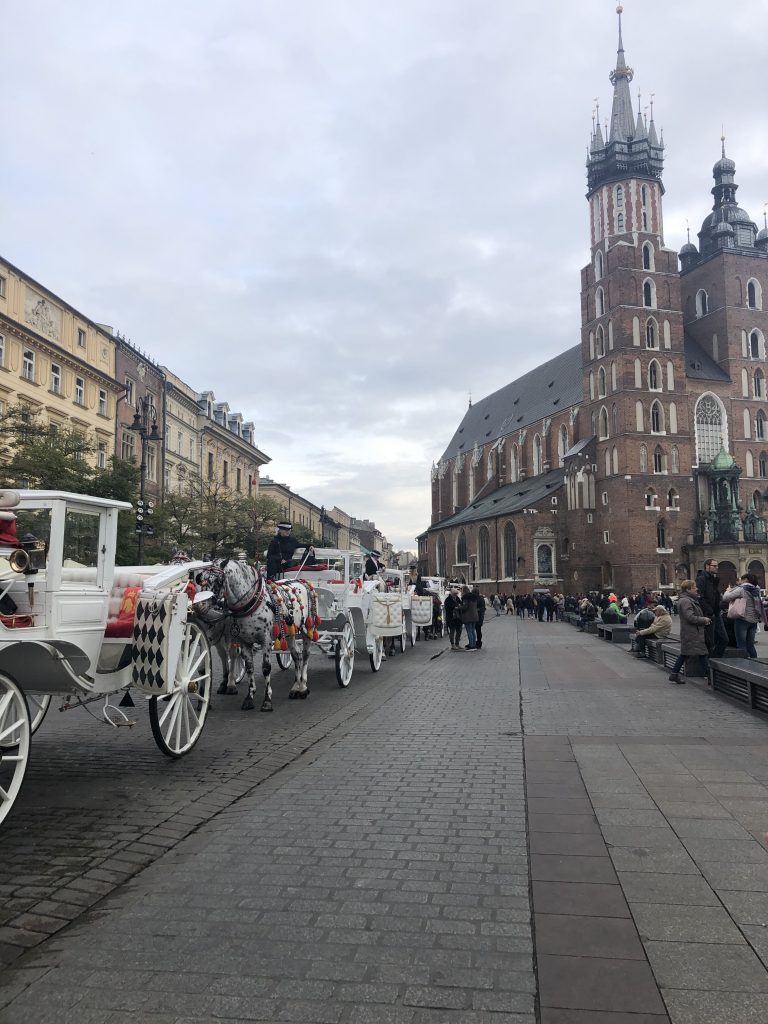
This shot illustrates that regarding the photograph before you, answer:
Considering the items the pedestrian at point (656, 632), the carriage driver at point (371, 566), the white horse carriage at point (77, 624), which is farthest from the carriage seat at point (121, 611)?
the pedestrian at point (656, 632)

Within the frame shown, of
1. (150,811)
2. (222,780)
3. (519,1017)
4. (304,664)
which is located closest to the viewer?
(519,1017)

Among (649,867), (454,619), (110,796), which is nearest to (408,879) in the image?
(649,867)

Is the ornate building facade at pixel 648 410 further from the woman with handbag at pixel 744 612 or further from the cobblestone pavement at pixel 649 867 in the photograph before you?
the cobblestone pavement at pixel 649 867

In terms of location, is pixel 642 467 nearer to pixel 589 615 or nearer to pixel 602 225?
pixel 602 225

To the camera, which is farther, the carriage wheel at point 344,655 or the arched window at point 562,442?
the arched window at point 562,442

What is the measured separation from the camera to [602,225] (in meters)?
62.4

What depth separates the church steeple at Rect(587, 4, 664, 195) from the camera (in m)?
61.7

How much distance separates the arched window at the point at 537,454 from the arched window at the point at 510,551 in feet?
36.5

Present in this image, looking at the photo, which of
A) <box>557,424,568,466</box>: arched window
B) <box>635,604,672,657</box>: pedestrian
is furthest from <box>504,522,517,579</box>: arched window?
<box>635,604,672,657</box>: pedestrian

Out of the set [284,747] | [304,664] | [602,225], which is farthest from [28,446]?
[602,225]

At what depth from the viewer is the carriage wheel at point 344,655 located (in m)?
11.5

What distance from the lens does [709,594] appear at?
39.2ft

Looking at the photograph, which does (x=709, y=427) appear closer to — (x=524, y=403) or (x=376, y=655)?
(x=524, y=403)

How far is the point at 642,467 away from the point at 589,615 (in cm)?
3064
